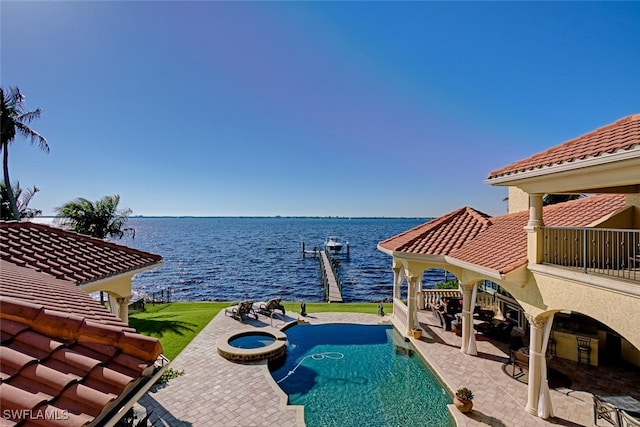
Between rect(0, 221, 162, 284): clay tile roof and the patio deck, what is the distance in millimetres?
4274

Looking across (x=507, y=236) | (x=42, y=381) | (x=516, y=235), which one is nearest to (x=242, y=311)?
(x=507, y=236)

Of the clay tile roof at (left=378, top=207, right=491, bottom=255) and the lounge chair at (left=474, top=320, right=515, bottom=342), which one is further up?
the clay tile roof at (left=378, top=207, right=491, bottom=255)

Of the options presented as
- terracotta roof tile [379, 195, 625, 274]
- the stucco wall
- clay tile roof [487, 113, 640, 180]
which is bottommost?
the stucco wall

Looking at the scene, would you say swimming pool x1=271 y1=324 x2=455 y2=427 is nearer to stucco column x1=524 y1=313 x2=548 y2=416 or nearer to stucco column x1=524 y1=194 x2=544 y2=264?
stucco column x1=524 y1=313 x2=548 y2=416

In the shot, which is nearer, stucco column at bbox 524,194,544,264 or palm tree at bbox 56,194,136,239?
stucco column at bbox 524,194,544,264

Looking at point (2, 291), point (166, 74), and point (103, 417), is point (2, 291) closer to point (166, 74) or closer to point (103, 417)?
point (103, 417)

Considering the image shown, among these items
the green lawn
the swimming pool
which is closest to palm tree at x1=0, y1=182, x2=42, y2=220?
the green lawn

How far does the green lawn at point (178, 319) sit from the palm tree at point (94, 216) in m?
6.37

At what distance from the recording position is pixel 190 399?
382 inches

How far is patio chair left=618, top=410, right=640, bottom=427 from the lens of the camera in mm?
6952

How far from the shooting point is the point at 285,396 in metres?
9.78

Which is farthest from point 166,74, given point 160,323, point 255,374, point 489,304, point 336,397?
point 489,304

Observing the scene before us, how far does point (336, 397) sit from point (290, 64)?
46.7 feet

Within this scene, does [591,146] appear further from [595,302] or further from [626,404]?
[626,404]
